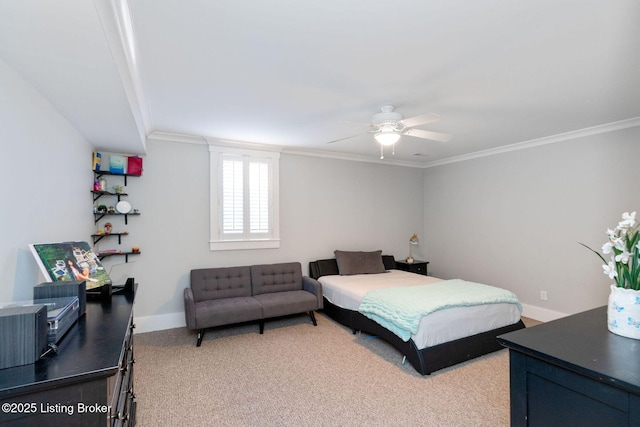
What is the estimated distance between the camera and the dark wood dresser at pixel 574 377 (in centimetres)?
113

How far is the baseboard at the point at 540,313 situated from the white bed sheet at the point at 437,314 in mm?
1153

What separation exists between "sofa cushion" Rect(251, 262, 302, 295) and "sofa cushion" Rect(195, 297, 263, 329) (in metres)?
0.42

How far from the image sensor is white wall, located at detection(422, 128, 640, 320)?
3.69 metres

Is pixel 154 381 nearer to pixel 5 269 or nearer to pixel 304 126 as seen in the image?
pixel 5 269

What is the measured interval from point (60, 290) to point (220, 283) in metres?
2.61

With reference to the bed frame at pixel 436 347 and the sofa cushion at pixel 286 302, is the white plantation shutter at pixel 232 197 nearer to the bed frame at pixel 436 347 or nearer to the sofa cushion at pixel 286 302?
the sofa cushion at pixel 286 302

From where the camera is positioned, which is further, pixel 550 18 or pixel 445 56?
pixel 445 56

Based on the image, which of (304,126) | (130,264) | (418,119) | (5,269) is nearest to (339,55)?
(418,119)

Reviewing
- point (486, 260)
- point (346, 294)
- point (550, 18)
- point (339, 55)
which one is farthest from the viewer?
point (486, 260)

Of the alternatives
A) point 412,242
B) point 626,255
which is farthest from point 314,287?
point 626,255

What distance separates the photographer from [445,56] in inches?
82.4

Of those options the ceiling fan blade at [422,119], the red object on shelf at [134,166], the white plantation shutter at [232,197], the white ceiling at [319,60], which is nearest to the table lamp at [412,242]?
the white ceiling at [319,60]

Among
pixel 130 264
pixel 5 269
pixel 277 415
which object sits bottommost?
pixel 277 415

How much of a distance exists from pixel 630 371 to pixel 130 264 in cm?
445
